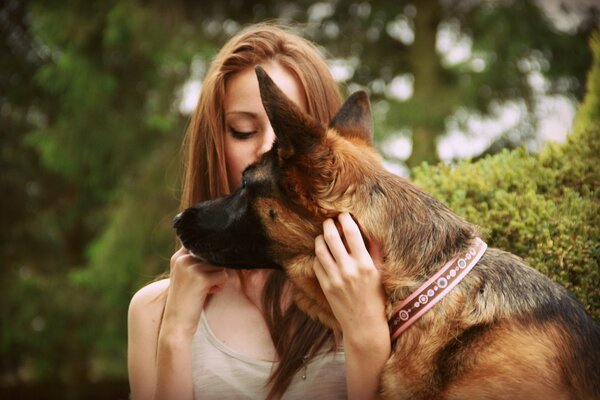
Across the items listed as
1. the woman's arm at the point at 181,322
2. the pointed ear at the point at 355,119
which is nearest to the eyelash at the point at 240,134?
the pointed ear at the point at 355,119

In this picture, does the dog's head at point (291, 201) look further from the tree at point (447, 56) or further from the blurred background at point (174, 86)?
the tree at point (447, 56)

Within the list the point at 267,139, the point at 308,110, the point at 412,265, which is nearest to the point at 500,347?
the point at 412,265

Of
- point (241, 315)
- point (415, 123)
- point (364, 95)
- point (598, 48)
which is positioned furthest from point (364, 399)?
point (415, 123)

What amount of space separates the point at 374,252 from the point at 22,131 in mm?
12984

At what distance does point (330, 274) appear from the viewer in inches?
96.9

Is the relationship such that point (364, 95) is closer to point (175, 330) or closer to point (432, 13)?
point (175, 330)

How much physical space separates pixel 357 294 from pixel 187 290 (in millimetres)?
927

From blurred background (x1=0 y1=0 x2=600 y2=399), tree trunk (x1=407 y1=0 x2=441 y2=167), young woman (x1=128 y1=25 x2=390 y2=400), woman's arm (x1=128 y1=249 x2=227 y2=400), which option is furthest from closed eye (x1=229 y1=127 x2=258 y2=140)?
tree trunk (x1=407 y1=0 x2=441 y2=167)

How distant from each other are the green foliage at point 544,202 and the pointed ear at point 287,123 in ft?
4.10

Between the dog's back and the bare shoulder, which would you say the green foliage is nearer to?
the dog's back

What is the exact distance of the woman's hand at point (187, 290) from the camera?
2865 mm

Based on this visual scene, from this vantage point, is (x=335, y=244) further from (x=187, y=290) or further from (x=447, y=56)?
(x=447, y=56)

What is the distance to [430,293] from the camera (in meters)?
2.40

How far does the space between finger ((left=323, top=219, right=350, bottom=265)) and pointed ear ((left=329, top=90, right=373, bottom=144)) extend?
25.0 inches
